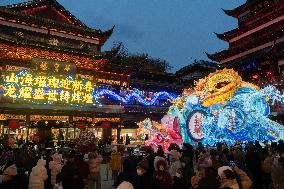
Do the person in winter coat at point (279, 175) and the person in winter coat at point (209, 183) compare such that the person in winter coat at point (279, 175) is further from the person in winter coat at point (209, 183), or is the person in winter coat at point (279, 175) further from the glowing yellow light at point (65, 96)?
the glowing yellow light at point (65, 96)

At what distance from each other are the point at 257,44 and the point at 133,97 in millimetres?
13629

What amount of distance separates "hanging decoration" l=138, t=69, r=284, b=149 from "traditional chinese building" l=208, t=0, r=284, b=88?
1002 cm

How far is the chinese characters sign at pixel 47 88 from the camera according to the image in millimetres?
22719

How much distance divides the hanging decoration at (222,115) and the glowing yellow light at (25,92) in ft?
30.3

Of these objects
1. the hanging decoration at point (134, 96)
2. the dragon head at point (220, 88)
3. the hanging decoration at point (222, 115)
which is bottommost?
the hanging decoration at point (222, 115)

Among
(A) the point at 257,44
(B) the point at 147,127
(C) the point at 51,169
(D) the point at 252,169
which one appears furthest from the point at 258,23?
(C) the point at 51,169

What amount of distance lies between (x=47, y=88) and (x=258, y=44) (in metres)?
21.0

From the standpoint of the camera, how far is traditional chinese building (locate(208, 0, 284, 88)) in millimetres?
28469

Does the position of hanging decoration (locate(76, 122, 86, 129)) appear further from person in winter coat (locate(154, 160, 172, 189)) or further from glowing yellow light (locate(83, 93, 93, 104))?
person in winter coat (locate(154, 160, 172, 189))

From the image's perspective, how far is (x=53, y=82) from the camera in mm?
24266

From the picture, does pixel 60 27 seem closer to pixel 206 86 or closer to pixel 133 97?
pixel 133 97

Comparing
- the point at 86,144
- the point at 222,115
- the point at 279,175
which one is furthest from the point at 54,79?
the point at 279,175

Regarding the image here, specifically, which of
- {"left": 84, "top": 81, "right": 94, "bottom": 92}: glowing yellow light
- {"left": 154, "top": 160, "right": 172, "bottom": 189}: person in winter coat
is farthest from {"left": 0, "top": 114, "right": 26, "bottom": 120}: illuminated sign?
{"left": 154, "top": 160, "right": 172, "bottom": 189}: person in winter coat

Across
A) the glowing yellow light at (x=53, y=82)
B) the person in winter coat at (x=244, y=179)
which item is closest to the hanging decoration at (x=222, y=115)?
the glowing yellow light at (x=53, y=82)
